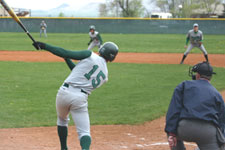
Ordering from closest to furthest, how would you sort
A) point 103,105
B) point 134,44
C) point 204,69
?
point 204,69 < point 103,105 < point 134,44

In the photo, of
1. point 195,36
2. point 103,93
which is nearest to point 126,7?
Answer: point 195,36

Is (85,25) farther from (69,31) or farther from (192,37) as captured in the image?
(192,37)

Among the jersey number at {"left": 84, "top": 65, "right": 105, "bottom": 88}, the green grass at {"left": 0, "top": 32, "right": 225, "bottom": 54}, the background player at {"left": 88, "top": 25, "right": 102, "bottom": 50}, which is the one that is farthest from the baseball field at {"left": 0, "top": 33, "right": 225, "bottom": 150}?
the green grass at {"left": 0, "top": 32, "right": 225, "bottom": 54}

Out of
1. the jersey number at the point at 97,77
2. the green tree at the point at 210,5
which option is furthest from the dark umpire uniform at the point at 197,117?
the green tree at the point at 210,5

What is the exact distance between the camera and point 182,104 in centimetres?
453

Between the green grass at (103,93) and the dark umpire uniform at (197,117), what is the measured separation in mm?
4505

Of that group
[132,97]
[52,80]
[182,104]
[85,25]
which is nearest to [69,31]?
[85,25]

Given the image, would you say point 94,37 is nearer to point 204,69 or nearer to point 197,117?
point 204,69

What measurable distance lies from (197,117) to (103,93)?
26.5 feet

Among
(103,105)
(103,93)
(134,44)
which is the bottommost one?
(134,44)

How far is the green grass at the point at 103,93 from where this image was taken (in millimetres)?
9398

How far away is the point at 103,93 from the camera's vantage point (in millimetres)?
12375

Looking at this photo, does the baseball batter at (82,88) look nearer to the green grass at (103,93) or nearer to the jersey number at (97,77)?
the jersey number at (97,77)

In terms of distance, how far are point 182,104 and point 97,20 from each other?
4556cm
